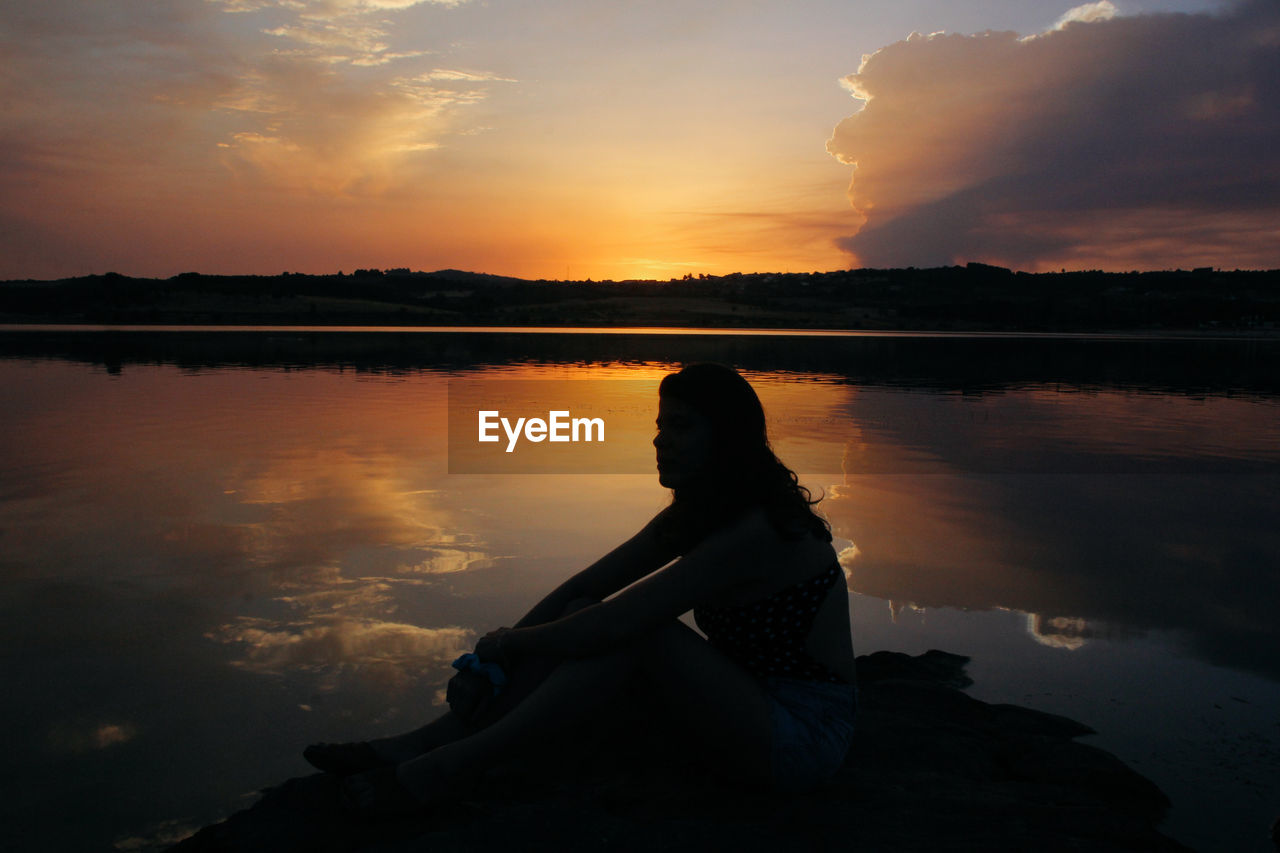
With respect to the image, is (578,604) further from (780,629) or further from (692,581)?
(780,629)

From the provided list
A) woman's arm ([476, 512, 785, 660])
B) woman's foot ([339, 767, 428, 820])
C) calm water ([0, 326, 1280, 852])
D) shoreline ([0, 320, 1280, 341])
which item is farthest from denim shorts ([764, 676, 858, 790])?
shoreline ([0, 320, 1280, 341])

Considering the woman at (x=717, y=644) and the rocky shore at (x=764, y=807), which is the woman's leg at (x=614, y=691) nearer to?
the woman at (x=717, y=644)

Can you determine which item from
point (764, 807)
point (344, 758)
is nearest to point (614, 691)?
point (764, 807)

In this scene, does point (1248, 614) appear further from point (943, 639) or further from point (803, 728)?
point (803, 728)

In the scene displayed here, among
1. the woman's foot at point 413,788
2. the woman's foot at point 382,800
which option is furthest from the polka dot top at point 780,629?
the woman's foot at point 382,800

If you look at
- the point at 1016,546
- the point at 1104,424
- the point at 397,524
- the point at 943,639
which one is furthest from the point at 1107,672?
the point at 1104,424

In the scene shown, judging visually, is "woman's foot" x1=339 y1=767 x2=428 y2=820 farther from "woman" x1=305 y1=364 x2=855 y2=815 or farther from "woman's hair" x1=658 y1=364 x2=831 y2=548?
"woman's hair" x1=658 y1=364 x2=831 y2=548

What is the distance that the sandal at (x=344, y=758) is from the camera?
281 cm

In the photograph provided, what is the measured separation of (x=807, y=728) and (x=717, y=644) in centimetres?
37

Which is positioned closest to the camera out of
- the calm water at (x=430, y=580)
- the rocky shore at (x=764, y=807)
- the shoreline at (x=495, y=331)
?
the rocky shore at (x=764, y=807)

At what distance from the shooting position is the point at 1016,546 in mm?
6355

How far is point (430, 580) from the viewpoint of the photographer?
209 inches

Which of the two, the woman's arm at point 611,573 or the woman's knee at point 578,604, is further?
the woman's arm at point 611,573

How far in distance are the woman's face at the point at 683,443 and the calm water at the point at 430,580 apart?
5.61ft
